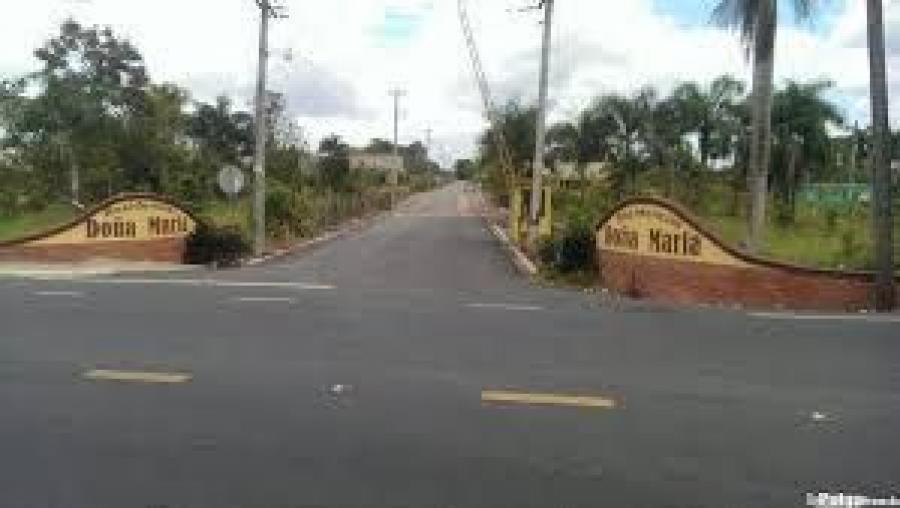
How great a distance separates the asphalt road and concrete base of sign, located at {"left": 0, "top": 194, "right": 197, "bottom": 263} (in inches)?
566

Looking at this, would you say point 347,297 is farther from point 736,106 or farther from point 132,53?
point 736,106

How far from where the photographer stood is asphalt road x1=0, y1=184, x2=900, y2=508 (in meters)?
8.05

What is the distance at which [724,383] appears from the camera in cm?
1191

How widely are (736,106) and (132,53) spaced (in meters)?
31.2

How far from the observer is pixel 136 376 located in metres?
11.9

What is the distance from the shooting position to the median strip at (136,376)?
11656mm

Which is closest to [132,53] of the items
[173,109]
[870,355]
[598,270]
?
[173,109]

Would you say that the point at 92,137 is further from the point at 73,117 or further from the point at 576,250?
the point at 576,250

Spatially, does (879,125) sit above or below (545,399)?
above

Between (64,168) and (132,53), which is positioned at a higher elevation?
(132,53)

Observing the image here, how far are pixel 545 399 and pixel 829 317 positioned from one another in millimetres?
8594

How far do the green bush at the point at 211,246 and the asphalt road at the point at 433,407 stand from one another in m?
14.8

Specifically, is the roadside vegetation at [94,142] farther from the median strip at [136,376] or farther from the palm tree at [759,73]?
the median strip at [136,376]

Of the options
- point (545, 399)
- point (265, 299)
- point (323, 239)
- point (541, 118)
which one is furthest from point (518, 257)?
point (545, 399)
